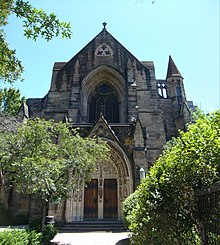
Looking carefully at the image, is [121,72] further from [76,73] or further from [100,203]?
[100,203]

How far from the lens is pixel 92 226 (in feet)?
36.2

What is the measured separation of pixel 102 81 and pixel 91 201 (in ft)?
36.4

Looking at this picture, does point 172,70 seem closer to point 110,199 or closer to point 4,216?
point 110,199

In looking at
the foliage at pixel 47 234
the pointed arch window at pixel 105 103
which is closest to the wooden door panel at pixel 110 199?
the foliage at pixel 47 234

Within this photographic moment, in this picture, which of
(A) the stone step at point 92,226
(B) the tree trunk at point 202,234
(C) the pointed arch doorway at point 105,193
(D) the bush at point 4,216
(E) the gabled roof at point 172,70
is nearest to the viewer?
(B) the tree trunk at point 202,234

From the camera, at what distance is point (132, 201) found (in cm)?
744

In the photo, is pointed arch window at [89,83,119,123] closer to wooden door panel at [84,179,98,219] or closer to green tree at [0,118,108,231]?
wooden door panel at [84,179,98,219]

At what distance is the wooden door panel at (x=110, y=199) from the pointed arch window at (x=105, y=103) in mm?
6319

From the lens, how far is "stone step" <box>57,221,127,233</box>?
10.8 meters

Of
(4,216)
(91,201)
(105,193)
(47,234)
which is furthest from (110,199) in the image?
(4,216)

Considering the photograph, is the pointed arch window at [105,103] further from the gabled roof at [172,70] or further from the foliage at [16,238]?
the foliage at [16,238]

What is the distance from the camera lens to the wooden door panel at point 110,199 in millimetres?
12609

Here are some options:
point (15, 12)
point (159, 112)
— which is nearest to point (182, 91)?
point (159, 112)

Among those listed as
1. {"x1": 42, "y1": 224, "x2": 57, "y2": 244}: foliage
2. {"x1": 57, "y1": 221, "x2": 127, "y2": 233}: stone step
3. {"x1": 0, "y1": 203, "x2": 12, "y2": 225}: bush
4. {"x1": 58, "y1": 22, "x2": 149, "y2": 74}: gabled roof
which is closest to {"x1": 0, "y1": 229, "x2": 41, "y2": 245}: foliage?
{"x1": 42, "y1": 224, "x2": 57, "y2": 244}: foliage
